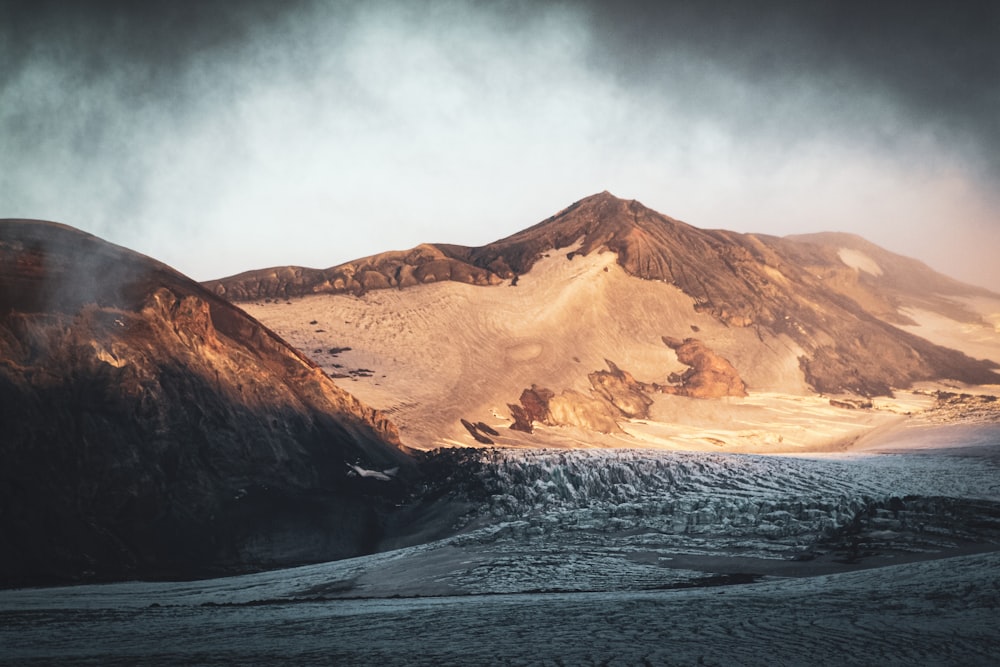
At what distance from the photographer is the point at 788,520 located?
17641 millimetres

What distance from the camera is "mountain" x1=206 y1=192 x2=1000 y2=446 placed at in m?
29.0

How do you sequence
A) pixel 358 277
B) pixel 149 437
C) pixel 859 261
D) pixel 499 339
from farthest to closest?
pixel 859 261 → pixel 358 277 → pixel 499 339 → pixel 149 437

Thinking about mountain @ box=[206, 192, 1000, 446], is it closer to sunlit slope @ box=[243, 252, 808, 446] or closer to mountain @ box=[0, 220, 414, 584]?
sunlit slope @ box=[243, 252, 808, 446]

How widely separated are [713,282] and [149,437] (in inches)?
1030

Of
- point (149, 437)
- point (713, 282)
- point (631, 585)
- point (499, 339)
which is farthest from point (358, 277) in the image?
point (631, 585)

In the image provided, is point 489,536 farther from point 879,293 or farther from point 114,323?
point 879,293

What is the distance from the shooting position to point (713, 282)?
38.5 metres

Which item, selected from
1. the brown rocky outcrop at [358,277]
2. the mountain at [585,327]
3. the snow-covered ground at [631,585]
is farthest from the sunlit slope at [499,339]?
the snow-covered ground at [631,585]

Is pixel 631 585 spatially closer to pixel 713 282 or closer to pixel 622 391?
pixel 622 391

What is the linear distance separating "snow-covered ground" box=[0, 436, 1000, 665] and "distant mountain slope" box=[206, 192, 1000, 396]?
11.0 meters

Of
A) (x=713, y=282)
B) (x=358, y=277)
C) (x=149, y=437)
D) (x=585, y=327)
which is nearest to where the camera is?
(x=149, y=437)

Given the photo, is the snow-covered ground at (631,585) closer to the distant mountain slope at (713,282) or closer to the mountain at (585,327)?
the mountain at (585,327)

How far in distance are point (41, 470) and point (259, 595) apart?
5705 mm

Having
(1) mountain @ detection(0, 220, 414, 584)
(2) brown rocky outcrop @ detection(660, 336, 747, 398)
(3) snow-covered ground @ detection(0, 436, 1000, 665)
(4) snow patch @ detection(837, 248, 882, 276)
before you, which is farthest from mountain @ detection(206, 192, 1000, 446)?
(4) snow patch @ detection(837, 248, 882, 276)
